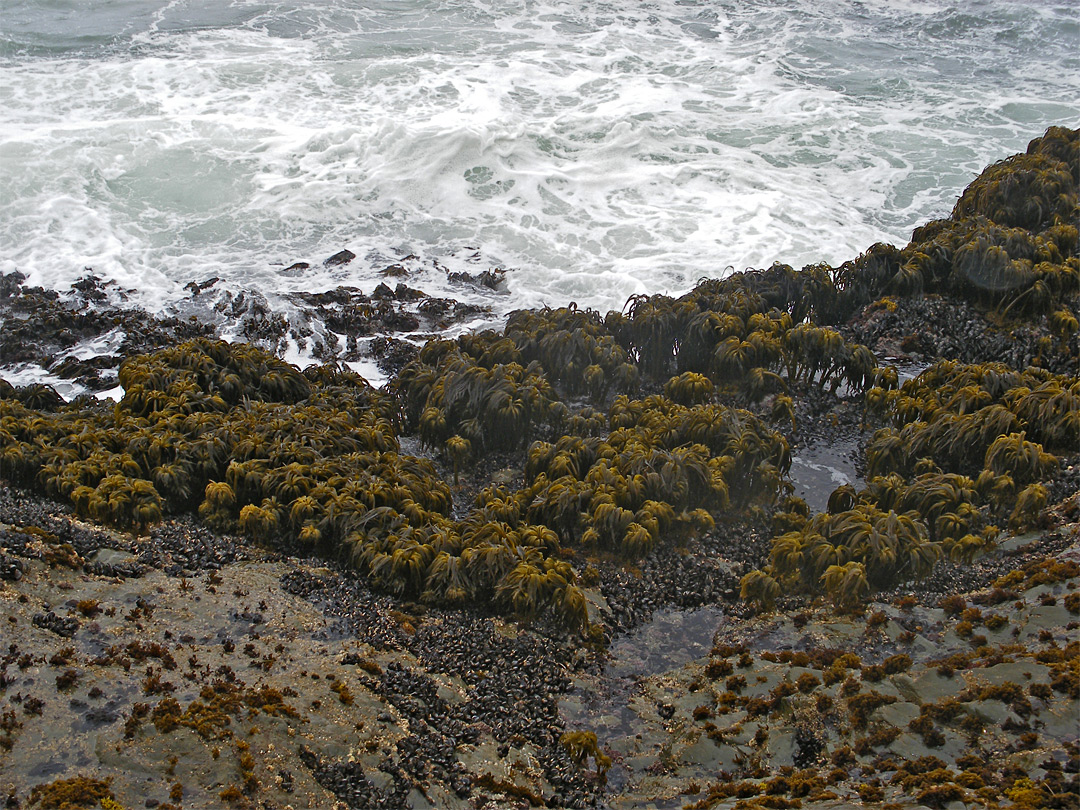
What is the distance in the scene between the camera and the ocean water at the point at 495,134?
23891 millimetres

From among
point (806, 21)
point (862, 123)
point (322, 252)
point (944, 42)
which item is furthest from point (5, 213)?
point (944, 42)

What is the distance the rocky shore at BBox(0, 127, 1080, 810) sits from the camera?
688 cm

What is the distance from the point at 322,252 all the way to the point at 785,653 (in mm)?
19047

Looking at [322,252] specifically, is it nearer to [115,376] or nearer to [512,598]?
[115,376]

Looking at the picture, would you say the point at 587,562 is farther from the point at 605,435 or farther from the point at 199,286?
the point at 199,286

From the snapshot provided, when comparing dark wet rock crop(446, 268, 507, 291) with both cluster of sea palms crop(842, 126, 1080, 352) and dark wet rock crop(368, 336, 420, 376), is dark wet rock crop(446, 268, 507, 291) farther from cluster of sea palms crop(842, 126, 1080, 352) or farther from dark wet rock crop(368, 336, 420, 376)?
cluster of sea palms crop(842, 126, 1080, 352)

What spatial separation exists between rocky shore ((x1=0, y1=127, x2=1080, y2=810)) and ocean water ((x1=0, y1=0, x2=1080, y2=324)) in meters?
7.63

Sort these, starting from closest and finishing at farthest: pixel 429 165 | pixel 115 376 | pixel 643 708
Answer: pixel 643 708
pixel 115 376
pixel 429 165

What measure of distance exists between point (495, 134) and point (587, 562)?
908 inches

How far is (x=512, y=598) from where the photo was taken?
30.3ft

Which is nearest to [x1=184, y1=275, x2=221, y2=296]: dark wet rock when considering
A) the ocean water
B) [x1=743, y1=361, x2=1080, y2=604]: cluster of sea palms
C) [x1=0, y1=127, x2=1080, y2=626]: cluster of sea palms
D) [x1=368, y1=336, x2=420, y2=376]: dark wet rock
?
the ocean water

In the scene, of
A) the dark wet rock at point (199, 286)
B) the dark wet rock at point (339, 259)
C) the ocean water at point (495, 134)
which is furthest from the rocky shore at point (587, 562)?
the dark wet rock at point (339, 259)

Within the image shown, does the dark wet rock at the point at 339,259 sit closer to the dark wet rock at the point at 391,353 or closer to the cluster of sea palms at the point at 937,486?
the dark wet rock at the point at 391,353

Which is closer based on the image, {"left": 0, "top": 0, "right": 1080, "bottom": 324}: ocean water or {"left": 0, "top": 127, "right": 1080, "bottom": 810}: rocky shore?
{"left": 0, "top": 127, "right": 1080, "bottom": 810}: rocky shore
